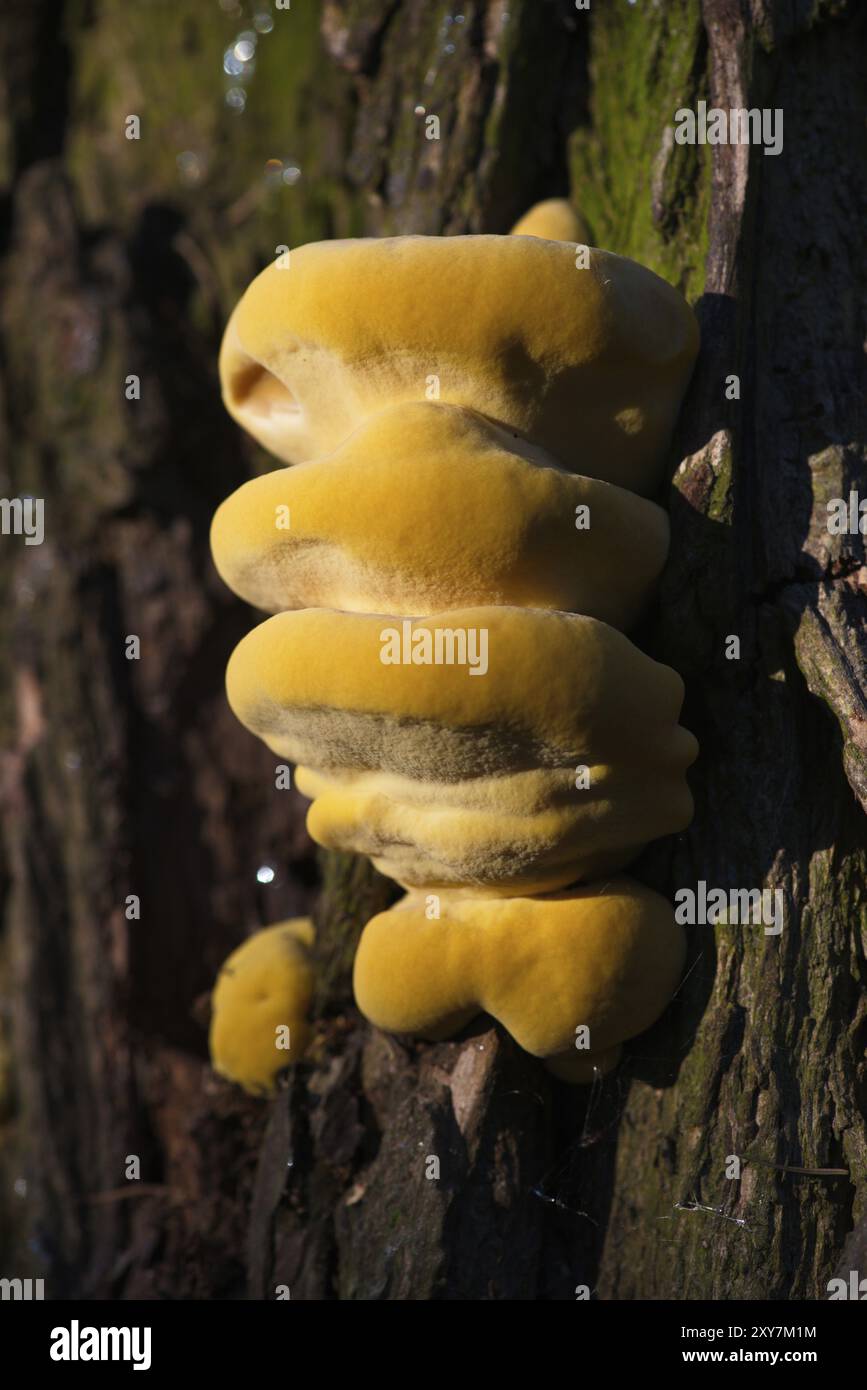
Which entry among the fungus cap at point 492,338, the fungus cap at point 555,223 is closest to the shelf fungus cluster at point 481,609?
the fungus cap at point 492,338

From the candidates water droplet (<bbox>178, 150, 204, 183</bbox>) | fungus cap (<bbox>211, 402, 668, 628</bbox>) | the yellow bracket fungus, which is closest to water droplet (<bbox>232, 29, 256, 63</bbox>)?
water droplet (<bbox>178, 150, 204, 183</bbox>)

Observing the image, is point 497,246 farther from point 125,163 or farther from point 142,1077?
point 142,1077

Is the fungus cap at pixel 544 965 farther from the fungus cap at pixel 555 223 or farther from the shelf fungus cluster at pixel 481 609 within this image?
the fungus cap at pixel 555 223

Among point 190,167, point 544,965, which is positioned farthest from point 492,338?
point 190,167

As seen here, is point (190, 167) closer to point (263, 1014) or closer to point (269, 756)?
point (269, 756)

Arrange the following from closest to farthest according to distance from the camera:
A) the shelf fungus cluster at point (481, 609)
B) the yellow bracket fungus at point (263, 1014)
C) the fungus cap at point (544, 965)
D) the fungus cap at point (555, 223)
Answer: the shelf fungus cluster at point (481, 609) → the fungus cap at point (544, 965) → the fungus cap at point (555, 223) → the yellow bracket fungus at point (263, 1014)
